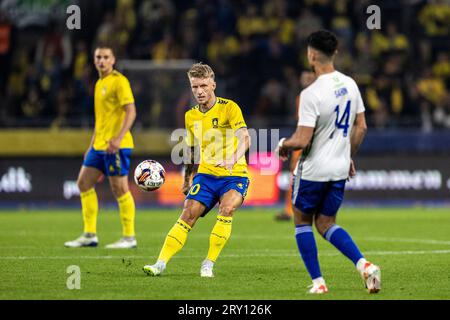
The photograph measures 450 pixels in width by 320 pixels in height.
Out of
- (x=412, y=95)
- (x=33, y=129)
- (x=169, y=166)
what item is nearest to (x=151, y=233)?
(x=169, y=166)

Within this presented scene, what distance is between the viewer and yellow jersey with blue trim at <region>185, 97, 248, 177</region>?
34.0 ft

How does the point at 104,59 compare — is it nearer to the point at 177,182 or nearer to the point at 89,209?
the point at 89,209

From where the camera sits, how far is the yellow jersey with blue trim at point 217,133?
10352mm

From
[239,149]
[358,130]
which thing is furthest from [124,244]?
[358,130]

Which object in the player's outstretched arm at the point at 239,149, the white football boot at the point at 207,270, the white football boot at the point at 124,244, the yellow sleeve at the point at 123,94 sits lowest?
the white football boot at the point at 124,244

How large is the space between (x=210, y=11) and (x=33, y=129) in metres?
5.68

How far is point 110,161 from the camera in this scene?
13.4 metres

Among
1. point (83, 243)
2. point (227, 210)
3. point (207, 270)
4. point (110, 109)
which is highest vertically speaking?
point (110, 109)

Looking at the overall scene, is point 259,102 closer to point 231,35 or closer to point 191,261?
point 231,35

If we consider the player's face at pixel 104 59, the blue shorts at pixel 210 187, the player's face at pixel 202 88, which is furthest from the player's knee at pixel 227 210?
the player's face at pixel 104 59

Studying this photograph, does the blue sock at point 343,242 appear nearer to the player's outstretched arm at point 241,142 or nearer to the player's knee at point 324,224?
the player's knee at point 324,224

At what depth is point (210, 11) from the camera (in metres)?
25.7

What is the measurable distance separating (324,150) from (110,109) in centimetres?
546

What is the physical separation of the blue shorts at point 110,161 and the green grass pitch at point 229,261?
991mm
